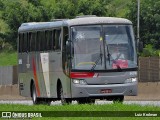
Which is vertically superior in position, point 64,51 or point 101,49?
point 101,49

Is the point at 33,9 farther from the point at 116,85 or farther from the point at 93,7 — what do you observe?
the point at 116,85

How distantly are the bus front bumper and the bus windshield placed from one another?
2.27 ft

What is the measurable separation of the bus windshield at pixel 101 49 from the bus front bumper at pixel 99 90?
692 mm

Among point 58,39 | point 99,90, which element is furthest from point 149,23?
point 99,90

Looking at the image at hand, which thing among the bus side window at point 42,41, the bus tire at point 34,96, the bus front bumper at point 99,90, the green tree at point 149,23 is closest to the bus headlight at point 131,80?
the bus front bumper at point 99,90

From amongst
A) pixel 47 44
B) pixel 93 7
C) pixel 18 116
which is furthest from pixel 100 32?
pixel 93 7

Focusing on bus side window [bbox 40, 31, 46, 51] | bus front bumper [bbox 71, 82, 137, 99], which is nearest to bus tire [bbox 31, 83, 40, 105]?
bus side window [bbox 40, 31, 46, 51]

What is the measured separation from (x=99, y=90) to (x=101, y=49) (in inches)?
62.0

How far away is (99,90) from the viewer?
97.1 ft

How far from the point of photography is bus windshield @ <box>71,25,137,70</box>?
2983 cm

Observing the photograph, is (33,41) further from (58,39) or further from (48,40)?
(58,39)

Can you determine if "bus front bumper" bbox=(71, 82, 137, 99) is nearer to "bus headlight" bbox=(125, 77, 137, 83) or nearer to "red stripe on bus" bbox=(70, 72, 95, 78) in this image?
"bus headlight" bbox=(125, 77, 137, 83)

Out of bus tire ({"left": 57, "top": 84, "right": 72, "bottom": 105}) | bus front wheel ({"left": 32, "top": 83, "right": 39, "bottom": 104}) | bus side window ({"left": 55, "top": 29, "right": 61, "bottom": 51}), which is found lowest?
bus front wheel ({"left": 32, "top": 83, "right": 39, "bottom": 104})

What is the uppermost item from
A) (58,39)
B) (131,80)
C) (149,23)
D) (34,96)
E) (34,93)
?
Answer: (58,39)
